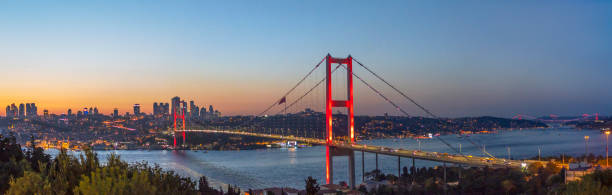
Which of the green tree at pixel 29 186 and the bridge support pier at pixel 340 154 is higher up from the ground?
the green tree at pixel 29 186

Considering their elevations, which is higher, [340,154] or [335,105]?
[335,105]

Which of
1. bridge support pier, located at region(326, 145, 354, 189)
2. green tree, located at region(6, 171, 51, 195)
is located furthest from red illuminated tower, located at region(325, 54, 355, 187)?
green tree, located at region(6, 171, 51, 195)

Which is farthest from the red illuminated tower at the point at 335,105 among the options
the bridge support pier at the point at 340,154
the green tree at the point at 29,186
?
the green tree at the point at 29,186

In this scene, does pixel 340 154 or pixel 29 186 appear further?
pixel 340 154

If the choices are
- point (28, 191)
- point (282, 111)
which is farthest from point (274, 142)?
point (28, 191)

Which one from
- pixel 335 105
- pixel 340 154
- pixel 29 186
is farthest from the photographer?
pixel 335 105

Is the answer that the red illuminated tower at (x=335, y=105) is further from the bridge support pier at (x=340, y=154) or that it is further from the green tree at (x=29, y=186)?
the green tree at (x=29, y=186)

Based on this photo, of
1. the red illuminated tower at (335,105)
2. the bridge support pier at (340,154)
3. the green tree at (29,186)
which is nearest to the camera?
the green tree at (29,186)

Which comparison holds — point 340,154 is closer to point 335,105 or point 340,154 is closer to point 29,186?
point 335,105

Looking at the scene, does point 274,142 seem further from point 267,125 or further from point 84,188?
point 84,188

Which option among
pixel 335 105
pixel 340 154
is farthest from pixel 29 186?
pixel 335 105

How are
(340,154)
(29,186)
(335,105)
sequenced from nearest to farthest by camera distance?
(29,186), (340,154), (335,105)
